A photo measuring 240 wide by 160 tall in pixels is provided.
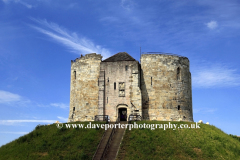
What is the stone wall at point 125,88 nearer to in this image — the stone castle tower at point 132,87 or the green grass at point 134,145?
the stone castle tower at point 132,87

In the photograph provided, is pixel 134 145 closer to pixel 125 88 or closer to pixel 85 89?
pixel 125 88

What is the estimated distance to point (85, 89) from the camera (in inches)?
1505

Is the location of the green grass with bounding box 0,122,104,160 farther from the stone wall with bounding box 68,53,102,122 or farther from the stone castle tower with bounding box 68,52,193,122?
the stone wall with bounding box 68,53,102,122

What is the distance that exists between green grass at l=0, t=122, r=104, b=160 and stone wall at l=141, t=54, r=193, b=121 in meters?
9.94

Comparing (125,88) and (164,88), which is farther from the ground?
(164,88)

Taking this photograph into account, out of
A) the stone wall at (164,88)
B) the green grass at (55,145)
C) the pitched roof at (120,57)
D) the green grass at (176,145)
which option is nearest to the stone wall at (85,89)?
the pitched roof at (120,57)

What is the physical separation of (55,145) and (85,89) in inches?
500

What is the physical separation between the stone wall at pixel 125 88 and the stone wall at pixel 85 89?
2.34m

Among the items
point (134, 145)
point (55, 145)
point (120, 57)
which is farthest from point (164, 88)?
point (55, 145)

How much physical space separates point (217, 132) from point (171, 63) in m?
11.2

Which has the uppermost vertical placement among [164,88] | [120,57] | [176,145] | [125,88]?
[120,57]

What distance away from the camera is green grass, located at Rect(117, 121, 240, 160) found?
2447 cm

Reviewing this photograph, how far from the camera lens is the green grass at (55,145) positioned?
24906 millimetres

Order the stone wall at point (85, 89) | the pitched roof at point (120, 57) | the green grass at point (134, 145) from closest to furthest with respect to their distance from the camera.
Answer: the green grass at point (134, 145), the stone wall at point (85, 89), the pitched roof at point (120, 57)
